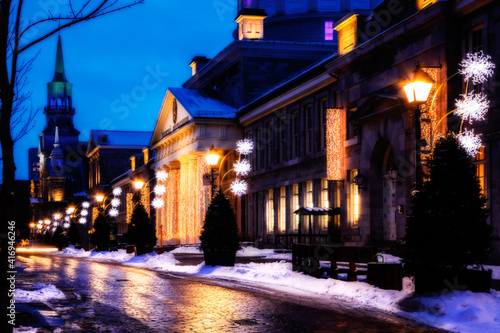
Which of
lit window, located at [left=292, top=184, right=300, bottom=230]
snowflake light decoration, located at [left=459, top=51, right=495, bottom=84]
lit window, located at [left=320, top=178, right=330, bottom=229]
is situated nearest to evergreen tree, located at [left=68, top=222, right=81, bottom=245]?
lit window, located at [left=292, top=184, right=300, bottom=230]

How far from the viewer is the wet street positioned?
13016mm

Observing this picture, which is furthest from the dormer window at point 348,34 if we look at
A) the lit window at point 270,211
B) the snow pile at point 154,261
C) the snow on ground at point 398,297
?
the lit window at point 270,211

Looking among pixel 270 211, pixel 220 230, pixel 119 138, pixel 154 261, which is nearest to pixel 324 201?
pixel 270 211

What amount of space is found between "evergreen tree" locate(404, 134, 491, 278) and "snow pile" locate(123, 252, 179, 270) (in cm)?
1820

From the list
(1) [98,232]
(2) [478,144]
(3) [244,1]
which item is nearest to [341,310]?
(2) [478,144]

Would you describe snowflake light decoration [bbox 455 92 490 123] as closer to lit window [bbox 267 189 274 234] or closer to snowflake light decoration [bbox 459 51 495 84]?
snowflake light decoration [bbox 459 51 495 84]

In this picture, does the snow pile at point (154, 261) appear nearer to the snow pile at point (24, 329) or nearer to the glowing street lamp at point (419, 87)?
the glowing street lamp at point (419, 87)

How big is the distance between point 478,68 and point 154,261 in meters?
17.4

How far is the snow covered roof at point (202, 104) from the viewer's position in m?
60.9

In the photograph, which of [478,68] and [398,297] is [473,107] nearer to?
[478,68]

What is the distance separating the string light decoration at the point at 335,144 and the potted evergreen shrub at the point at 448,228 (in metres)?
21.7

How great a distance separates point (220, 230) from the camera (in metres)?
28.7

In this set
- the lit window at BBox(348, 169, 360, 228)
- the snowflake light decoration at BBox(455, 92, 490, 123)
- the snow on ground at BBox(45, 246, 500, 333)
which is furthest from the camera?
the lit window at BBox(348, 169, 360, 228)

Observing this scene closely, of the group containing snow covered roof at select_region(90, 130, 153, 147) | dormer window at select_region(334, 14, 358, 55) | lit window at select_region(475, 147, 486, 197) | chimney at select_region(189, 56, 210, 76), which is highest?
chimney at select_region(189, 56, 210, 76)
